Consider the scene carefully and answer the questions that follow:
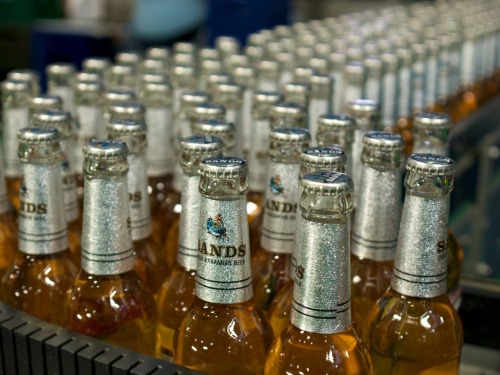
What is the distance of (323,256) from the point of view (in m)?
0.78

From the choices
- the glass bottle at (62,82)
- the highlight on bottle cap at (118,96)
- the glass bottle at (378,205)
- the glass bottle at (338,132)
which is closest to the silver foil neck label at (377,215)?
the glass bottle at (378,205)

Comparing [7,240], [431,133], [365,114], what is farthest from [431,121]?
[7,240]

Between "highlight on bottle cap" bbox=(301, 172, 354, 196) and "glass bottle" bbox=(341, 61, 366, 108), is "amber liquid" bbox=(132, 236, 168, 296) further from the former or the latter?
"glass bottle" bbox=(341, 61, 366, 108)

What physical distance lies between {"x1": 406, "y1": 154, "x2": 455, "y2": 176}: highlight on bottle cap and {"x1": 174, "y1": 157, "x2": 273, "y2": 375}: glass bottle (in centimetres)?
20

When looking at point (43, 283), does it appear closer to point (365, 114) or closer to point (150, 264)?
point (150, 264)

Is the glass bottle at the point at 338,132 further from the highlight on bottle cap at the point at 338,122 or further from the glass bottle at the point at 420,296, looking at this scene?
the glass bottle at the point at 420,296

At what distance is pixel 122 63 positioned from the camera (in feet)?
5.73

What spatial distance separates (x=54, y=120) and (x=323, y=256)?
0.51 m

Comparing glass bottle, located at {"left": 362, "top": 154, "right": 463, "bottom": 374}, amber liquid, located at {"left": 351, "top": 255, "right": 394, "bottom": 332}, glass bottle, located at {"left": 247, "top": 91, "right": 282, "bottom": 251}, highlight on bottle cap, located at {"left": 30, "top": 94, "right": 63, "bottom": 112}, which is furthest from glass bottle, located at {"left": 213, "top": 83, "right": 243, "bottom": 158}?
glass bottle, located at {"left": 362, "top": 154, "right": 463, "bottom": 374}

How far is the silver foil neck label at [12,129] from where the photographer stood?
126cm

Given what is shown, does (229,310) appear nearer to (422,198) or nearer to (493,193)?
(422,198)

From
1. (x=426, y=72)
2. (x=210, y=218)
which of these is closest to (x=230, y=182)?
(x=210, y=218)

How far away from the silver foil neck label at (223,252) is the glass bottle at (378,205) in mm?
184

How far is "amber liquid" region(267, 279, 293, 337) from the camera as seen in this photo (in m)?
0.97
